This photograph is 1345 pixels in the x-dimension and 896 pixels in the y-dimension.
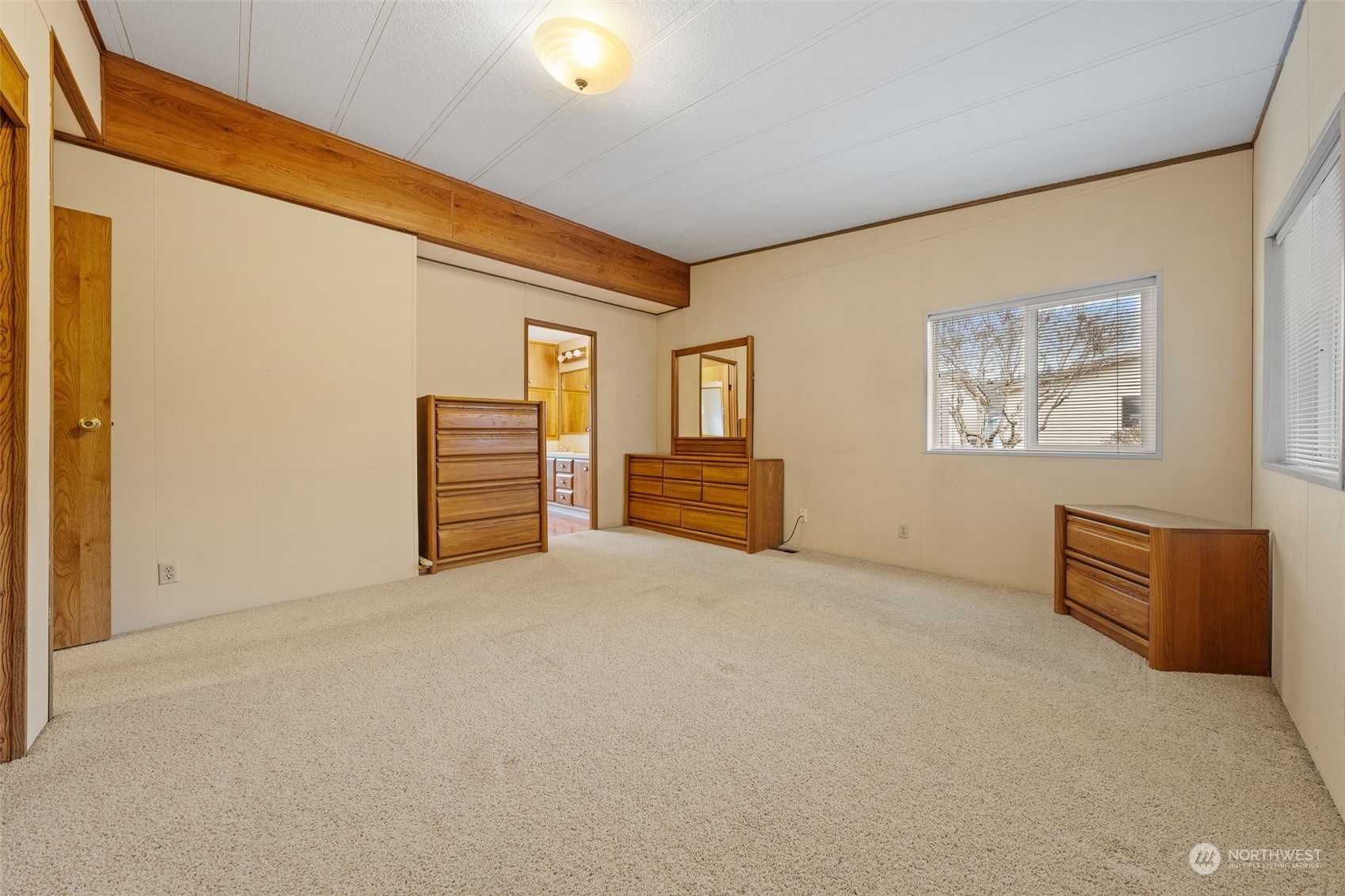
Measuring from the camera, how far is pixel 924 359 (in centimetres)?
393

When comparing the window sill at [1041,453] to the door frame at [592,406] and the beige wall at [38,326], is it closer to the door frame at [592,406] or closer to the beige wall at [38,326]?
the door frame at [592,406]

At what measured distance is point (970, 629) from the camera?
9.01 feet

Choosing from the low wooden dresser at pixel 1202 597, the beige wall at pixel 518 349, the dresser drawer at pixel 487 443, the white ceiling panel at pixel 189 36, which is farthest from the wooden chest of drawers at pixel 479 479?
the low wooden dresser at pixel 1202 597

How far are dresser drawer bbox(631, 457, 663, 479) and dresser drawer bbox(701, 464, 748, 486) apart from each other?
1.86 feet

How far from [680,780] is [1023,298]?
358cm

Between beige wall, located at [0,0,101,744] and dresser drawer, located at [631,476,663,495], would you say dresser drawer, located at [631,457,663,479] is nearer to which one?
dresser drawer, located at [631,476,663,495]

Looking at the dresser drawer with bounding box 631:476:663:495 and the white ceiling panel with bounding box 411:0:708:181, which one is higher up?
the white ceiling panel with bounding box 411:0:708:181

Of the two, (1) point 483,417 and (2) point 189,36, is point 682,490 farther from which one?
(2) point 189,36

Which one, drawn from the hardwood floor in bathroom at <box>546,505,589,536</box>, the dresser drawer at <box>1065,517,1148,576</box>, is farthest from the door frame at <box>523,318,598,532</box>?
the dresser drawer at <box>1065,517,1148,576</box>

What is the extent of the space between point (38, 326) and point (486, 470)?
2.48 m

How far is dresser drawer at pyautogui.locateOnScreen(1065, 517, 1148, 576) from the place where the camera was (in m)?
2.45

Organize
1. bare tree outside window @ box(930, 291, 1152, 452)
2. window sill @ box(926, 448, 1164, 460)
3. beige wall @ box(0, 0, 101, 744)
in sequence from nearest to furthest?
1. beige wall @ box(0, 0, 101, 744)
2. window sill @ box(926, 448, 1164, 460)
3. bare tree outside window @ box(930, 291, 1152, 452)

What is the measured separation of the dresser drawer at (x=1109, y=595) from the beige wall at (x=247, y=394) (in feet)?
13.2

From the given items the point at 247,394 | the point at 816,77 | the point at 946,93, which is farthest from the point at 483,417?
the point at 946,93
